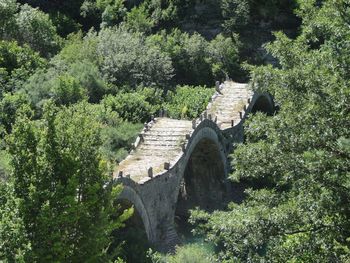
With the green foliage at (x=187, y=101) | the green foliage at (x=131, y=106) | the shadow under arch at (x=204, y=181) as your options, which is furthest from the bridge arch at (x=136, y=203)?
the green foliage at (x=187, y=101)

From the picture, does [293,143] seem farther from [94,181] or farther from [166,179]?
[166,179]

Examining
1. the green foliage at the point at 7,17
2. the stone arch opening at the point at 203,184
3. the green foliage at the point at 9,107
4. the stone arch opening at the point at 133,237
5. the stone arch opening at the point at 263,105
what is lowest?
the stone arch opening at the point at 203,184

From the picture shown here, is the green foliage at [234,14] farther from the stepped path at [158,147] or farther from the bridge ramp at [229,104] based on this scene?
the stepped path at [158,147]

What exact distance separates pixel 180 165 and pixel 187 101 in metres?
16.2

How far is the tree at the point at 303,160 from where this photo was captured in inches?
545

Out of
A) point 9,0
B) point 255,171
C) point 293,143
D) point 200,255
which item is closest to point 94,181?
point 255,171

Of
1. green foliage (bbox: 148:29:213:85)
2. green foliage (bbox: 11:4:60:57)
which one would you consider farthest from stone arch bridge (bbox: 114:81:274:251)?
green foliage (bbox: 11:4:60:57)

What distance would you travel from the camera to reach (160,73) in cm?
4847

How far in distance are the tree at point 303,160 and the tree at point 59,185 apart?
3.25 metres

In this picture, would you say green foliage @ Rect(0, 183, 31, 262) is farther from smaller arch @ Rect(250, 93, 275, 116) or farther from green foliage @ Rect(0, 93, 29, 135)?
smaller arch @ Rect(250, 93, 275, 116)

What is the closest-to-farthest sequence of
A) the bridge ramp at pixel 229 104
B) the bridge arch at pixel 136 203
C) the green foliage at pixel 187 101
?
the bridge arch at pixel 136 203 → the bridge ramp at pixel 229 104 → the green foliage at pixel 187 101

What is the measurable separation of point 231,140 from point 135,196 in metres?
16.2

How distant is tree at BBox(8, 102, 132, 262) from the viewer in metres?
14.7

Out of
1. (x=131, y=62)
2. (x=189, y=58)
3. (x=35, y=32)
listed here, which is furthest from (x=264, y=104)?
(x=35, y=32)
